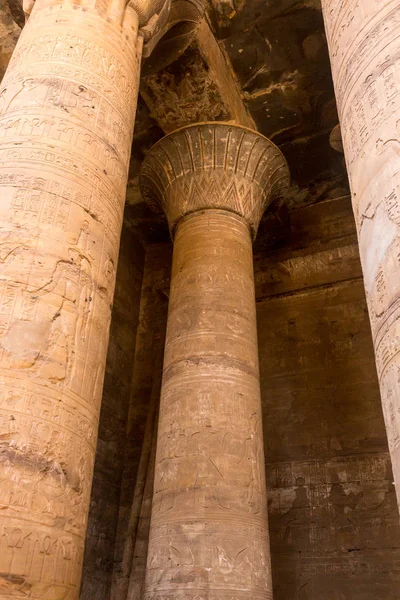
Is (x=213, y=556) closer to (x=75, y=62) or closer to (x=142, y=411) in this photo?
(x=75, y=62)

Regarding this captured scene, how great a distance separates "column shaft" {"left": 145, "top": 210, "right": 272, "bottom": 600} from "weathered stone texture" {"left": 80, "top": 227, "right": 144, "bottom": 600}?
2982 millimetres

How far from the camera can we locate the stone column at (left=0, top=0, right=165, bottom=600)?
8.60ft

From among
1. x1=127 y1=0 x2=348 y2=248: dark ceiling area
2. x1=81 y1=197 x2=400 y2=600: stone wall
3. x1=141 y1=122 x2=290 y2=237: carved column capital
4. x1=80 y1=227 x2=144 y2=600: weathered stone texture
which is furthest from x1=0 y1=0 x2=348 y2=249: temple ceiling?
x1=80 y1=227 x2=144 y2=600: weathered stone texture

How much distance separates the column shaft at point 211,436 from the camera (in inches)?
183

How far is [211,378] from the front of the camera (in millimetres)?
5551

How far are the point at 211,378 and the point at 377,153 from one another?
3409 mm

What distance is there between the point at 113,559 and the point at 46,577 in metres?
5.95

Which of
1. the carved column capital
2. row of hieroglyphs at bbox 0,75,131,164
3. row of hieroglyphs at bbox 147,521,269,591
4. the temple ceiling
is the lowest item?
row of hieroglyphs at bbox 147,521,269,591

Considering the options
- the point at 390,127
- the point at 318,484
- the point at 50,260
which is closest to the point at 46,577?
the point at 50,260

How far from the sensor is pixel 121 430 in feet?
29.6

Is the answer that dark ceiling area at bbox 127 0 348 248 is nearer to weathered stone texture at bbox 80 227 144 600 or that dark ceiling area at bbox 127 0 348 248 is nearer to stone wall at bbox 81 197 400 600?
stone wall at bbox 81 197 400 600

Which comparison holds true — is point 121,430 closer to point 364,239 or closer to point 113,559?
point 113,559

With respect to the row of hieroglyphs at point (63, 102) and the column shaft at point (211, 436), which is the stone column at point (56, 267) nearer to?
the row of hieroglyphs at point (63, 102)

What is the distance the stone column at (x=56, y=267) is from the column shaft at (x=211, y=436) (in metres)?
2.01
